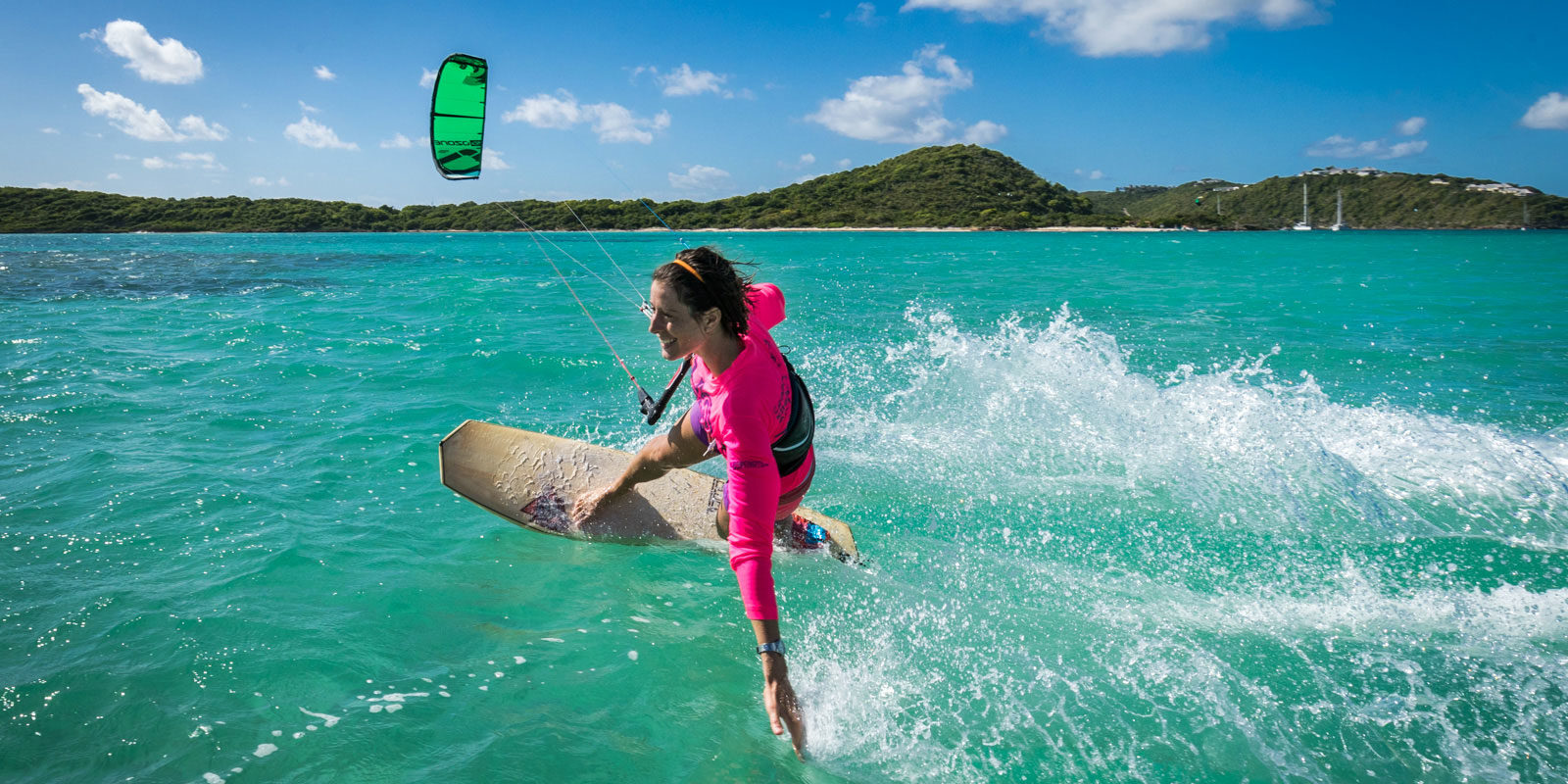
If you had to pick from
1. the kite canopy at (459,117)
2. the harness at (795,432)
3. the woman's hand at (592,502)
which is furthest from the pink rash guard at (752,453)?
the kite canopy at (459,117)

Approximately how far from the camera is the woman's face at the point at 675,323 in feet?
8.96

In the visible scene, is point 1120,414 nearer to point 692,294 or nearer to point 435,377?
point 692,294

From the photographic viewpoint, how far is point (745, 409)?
2.72 m

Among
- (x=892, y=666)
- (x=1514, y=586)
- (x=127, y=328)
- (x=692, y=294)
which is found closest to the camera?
(x=692, y=294)

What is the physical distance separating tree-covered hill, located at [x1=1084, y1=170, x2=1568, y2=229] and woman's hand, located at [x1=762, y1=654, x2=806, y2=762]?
136933 mm

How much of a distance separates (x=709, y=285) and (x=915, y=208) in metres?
137

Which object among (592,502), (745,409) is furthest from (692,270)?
(592,502)

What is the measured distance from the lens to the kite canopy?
18.2ft

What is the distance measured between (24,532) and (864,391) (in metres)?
7.72

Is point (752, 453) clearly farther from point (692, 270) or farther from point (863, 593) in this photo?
point (863, 593)

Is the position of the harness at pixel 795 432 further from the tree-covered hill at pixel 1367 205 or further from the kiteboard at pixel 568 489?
the tree-covered hill at pixel 1367 205

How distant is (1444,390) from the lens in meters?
9.96

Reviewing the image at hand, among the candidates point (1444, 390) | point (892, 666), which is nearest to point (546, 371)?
point (892, 666)

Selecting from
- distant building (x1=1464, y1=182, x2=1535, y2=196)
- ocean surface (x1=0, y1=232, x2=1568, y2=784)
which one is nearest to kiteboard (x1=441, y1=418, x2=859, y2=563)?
ocean surface (x1=0, y1=232, x2=1568, y2=784)
